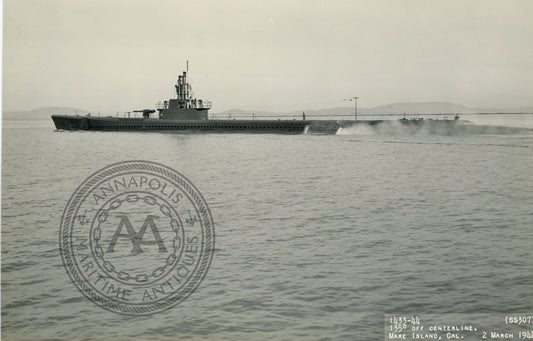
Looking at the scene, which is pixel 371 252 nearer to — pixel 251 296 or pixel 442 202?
pixel 251 296

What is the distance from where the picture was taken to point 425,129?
73.1 metres

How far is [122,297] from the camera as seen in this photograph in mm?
12883

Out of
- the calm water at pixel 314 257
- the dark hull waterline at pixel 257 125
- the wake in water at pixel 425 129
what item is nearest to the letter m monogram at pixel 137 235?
the calm water at pixel 314 257

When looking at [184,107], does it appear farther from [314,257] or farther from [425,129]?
[314,257]

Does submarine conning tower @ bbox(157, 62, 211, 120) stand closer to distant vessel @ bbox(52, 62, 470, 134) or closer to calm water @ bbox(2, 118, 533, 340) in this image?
distant vessel @ bbox(52, 62, 470, 134)

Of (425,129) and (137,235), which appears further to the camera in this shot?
(425,129)

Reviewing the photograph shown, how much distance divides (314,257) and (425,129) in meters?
61.6

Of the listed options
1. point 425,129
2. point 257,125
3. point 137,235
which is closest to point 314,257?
point 137,235

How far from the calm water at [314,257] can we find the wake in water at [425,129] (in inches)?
1518

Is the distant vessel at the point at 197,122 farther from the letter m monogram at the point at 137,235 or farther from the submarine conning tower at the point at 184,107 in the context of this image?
the letter m monogram at the point at 137,235

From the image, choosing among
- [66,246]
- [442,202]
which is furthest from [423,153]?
[66,246]

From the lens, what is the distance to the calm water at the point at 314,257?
38.1 ft

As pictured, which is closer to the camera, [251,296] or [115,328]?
[115,328]

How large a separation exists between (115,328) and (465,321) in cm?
763
